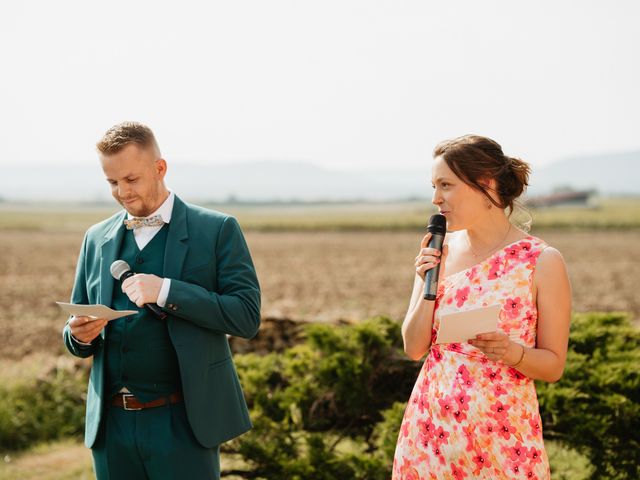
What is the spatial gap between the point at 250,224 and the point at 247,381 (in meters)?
69.0

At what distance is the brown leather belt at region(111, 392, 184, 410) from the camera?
10.8 ft

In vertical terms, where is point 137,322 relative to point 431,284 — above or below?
below

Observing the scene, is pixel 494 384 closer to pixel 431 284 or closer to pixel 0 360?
pixel 431 284

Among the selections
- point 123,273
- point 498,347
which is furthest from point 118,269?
point 498,347

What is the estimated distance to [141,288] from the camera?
124 inches

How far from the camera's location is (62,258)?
127 feet

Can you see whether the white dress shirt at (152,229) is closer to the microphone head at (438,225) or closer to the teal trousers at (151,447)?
the teal trousers at (151,447)

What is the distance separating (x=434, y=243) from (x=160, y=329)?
4.21 ft

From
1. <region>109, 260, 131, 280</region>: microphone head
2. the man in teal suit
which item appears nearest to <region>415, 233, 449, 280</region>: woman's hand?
the man in teal suit

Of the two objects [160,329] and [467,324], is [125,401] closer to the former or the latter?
[160,329]

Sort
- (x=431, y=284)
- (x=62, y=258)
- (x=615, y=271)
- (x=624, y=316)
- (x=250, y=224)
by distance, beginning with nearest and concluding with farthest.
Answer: (x=431, y=284) < (x=624, y=316) < (x=615, y=271) < (x=62, y=258) < (x=250, y=224)

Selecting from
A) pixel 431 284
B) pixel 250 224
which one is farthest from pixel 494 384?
pixel 250 224

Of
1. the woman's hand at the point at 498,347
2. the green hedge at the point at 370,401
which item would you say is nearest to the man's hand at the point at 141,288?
the woman's hand at the point at 498,347

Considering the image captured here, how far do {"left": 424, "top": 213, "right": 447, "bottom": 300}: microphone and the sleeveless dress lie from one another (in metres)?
0.16
